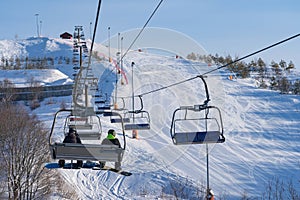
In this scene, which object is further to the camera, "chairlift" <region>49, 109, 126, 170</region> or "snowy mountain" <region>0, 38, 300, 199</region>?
"snowy mountain" <region>0, 38, 300, 199</region>

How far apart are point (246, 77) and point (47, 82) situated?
2589 centimetres

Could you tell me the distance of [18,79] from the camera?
54219mm

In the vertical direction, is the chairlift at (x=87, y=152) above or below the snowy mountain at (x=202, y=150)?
above

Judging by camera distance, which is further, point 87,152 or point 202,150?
point 202,150

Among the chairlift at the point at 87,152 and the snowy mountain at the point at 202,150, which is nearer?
the chairlift at the point at 87,152

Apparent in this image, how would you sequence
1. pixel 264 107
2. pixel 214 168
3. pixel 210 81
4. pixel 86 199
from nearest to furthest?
pixel 86 199 → pixel 214 168 → pixel 264 107 → pixel 210 81

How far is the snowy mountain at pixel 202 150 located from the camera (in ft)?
69.0

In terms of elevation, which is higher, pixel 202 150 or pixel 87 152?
pixel 87 152

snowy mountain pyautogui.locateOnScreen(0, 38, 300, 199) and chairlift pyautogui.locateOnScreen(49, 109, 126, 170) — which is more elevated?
chairlift pyautogui.locateOnScreen(49, 109, 126, 170)

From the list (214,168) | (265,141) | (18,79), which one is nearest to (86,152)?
(214,168)

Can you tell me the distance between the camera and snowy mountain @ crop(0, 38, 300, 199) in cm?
2103

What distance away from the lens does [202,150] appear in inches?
Result: 1047

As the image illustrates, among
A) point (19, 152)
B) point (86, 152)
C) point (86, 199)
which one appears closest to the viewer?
point (86, 152)

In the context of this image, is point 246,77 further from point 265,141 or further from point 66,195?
point 66,195
